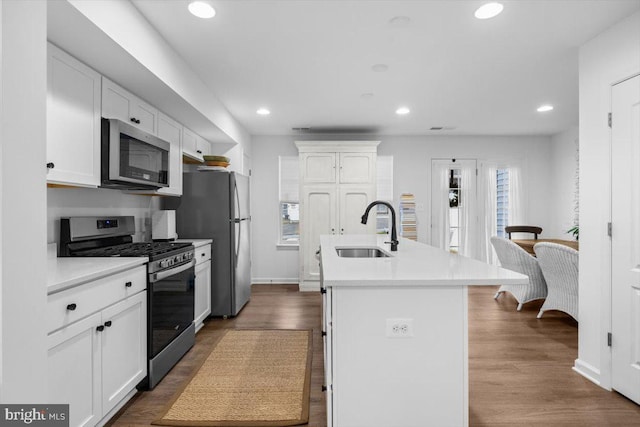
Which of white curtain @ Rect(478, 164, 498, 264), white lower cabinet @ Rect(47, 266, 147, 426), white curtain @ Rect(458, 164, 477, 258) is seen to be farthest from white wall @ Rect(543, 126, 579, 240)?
white lower cabinet @ Rect(47, 266, 147, 426)

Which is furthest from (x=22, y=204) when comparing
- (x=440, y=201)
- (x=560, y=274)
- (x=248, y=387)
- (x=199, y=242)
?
(x=440, y=201)

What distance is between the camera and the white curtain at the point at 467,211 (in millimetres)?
5871

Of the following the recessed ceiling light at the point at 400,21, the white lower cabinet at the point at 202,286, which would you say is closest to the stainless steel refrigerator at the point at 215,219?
the white lower cabinet at the point at 202,286

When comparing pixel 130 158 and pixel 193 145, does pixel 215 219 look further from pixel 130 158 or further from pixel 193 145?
pixel 130 158

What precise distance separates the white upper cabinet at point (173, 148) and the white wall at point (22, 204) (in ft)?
6.85

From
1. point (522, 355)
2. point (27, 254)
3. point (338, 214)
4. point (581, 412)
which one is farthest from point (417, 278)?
point (338, 214)

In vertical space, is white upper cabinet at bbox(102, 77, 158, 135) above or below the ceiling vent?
below

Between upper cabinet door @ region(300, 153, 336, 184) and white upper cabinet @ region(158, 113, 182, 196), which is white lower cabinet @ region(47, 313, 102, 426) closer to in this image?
white upper cabinet @ region(158, 113, 182, 196)

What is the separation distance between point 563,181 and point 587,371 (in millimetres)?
4071

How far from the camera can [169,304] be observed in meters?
2.54

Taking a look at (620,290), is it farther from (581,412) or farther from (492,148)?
(492,148)

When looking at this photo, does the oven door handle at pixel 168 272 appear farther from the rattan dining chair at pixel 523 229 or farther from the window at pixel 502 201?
the window at pixel 502 201

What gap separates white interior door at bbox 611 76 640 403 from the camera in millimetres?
2135

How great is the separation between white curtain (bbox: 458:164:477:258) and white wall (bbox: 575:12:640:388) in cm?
332
